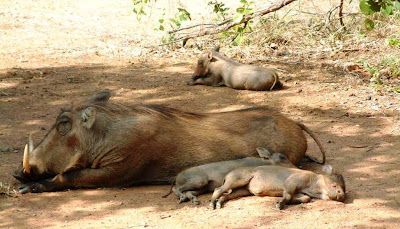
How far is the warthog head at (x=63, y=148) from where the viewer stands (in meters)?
5.35

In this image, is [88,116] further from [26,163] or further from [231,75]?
[231,75]

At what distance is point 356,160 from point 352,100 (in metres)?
2.14

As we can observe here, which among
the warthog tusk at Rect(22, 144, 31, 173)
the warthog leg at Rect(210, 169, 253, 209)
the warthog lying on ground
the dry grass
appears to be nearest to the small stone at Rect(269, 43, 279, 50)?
the dry grass

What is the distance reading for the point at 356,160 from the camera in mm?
5777

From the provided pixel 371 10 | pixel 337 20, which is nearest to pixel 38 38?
pixel 337 20

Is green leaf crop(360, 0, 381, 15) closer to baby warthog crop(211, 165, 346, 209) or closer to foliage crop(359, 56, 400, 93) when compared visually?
baby warthog crop(211, 165, 346, 209)

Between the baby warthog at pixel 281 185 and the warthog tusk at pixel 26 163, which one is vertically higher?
the warthog tusk at pixel 26 163

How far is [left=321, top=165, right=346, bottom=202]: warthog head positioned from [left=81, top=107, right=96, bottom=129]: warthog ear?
1871 millimetres

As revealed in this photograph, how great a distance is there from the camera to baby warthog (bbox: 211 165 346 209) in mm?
4738

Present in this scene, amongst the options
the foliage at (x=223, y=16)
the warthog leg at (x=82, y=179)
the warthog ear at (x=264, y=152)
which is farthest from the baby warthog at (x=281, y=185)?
the foliage at (x=223, y=16)

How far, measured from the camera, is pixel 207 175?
5.05 metres

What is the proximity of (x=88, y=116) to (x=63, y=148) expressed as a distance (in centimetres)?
34

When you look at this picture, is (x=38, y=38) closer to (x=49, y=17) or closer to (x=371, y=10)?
(x=49, y=17)

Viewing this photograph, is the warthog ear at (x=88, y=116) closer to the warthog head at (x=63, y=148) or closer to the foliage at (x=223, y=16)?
the warthog head at (x=63, y=148)
